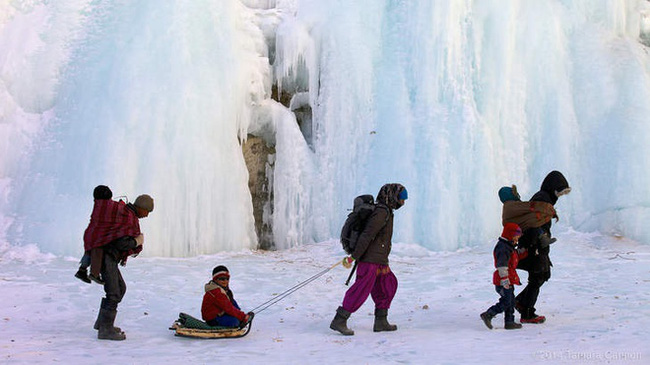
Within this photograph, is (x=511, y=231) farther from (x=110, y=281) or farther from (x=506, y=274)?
(x=110, y=281)

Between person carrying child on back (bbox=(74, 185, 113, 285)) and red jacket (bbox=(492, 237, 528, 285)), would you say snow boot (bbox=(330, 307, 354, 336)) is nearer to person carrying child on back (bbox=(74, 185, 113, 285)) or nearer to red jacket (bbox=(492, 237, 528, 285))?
red jacket (bbox=(492, 237, 528, 285))

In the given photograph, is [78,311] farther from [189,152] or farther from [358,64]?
[358,64]

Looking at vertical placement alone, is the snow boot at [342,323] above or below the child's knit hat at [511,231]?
below

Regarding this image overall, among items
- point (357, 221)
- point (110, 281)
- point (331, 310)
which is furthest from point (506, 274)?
point (110, 281)

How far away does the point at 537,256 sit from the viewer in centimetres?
666

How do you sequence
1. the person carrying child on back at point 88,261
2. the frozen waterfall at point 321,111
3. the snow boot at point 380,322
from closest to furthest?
1. the person carrying child on back at point 88,261
2. the snow boot at point 380,322
3. the frozen waterfall at point 321,111

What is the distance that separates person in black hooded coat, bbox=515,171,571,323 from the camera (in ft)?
21.7

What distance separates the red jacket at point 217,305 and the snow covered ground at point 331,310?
0.27 m

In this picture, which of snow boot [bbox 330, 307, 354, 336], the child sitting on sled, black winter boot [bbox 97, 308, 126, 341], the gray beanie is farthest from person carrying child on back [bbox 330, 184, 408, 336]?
black winter boot [bbox 97, 308, 126, 341]

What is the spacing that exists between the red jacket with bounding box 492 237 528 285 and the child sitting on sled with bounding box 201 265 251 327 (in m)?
2.22

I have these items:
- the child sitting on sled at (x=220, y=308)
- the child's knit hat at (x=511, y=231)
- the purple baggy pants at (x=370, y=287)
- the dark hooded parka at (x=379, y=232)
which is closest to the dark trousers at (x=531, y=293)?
the child's knit hat at (x=511, y=231)

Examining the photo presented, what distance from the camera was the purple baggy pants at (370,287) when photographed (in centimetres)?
641

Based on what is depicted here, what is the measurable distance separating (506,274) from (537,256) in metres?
0.53

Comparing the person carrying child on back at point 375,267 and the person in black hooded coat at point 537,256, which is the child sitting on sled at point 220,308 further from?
the person in black hooded coat at point 537,256
